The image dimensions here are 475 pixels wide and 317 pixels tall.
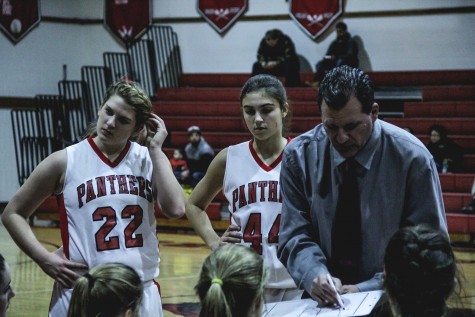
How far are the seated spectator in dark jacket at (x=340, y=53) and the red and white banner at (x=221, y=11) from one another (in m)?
2.50

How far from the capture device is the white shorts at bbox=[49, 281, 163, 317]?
3.66 metres

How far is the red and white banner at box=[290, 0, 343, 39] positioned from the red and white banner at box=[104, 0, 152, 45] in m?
3.02

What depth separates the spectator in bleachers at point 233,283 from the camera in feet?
7.60

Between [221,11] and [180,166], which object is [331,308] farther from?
[221,11]

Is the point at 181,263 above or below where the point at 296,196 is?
below

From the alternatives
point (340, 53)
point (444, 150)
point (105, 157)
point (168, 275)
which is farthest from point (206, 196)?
point (340, 53)

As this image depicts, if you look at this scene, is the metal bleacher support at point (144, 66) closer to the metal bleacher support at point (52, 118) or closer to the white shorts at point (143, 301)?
the metal bleacher support at point (52, 118)

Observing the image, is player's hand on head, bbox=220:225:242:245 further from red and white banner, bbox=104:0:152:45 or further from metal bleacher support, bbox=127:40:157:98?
red and white banner, bbox=104:0:152:45

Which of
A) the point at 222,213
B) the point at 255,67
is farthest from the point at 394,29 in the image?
the point at 222,213

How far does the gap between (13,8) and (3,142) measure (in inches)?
97.5

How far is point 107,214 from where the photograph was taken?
145 inches

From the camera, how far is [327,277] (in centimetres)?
267

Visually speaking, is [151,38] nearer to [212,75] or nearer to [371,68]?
[212,75]

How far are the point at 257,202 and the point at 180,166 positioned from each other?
839 centimetres
